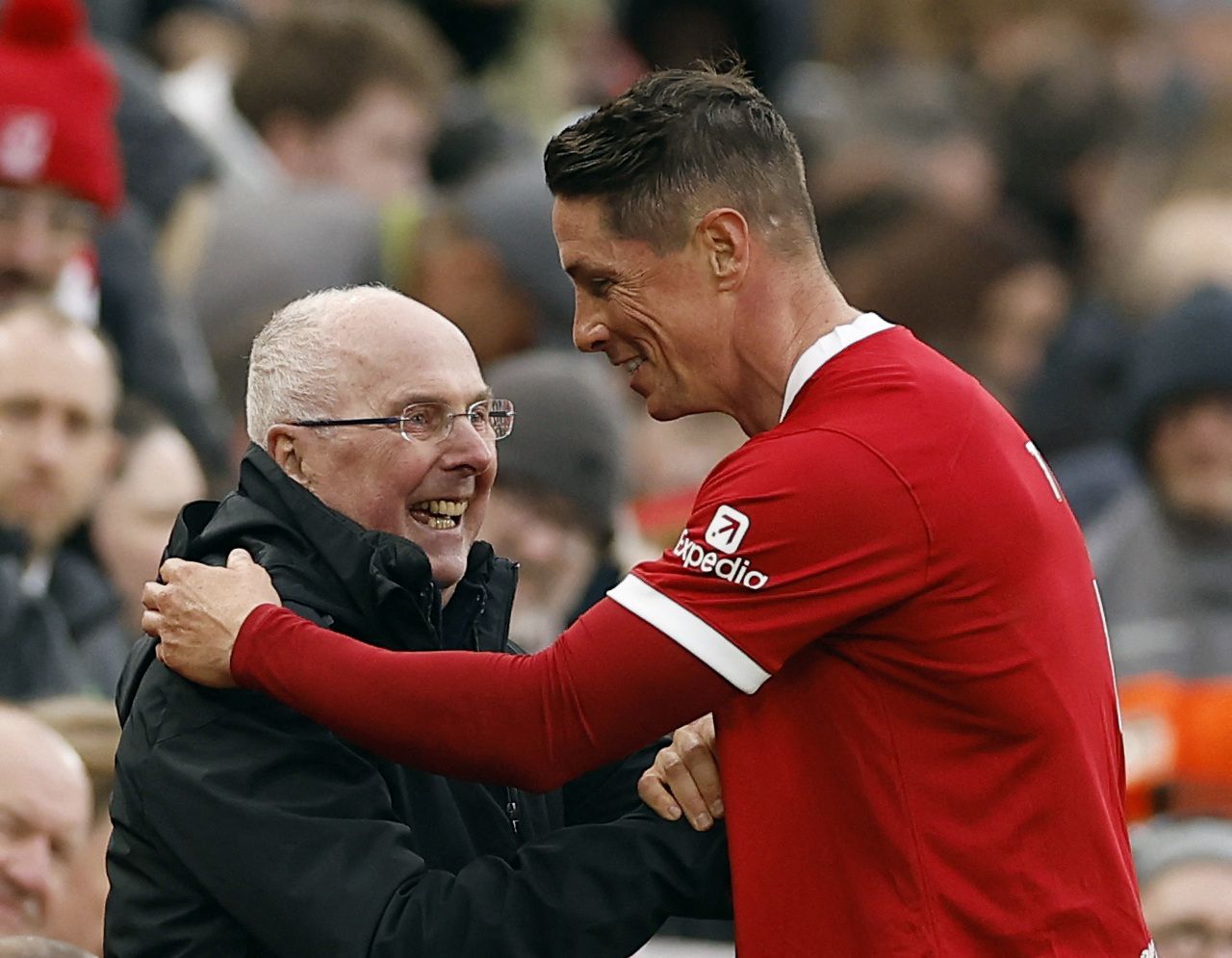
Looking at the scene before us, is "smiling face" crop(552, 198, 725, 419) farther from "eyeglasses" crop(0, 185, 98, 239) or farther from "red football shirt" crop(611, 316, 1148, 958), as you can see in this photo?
"eyeglasses" crop(0, 185, 98, 239)

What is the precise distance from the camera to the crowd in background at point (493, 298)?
6516 mm

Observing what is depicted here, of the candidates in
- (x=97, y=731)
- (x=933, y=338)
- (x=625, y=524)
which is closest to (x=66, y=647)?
(x=97, y=731)

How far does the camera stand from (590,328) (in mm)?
3965

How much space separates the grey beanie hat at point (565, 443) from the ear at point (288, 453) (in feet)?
8.64

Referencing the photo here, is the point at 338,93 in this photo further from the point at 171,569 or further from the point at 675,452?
Answer: the point at 171,569

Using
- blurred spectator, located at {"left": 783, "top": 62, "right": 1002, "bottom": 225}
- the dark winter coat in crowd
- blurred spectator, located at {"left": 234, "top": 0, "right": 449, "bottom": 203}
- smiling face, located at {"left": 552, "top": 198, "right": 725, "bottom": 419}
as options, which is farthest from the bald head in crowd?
blurred spectator, located at {"left": 783, "top": 62, "right": 1002, "bottom": 225}

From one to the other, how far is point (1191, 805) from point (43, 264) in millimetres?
3369

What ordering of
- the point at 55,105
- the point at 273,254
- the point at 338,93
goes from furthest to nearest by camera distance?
the point at 338,93 → the point at 273,254 → the point at 55,105

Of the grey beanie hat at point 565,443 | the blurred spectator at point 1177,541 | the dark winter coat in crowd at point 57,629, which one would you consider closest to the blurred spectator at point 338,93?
the grey beanie hat at point 565,443

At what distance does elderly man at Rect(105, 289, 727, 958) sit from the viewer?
389 cm

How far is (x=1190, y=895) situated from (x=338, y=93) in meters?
4.26

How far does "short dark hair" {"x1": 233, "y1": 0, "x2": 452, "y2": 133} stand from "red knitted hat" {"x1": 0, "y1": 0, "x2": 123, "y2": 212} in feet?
4.01

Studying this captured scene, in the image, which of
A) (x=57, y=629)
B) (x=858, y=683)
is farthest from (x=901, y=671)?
(x=57, y=629)

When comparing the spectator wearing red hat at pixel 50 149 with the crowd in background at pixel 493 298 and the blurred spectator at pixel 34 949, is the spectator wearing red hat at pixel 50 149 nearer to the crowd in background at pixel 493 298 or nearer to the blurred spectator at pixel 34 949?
the crowd in background at pixel 493 298
